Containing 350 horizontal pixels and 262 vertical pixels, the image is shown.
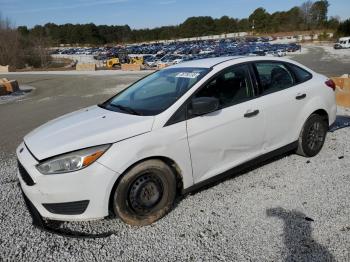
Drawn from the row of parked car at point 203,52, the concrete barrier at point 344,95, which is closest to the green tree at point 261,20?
the row of parked car at point 203,52

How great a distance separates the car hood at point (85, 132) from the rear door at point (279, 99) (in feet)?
5.22

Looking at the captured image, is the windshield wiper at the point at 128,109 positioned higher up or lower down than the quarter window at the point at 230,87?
lower down

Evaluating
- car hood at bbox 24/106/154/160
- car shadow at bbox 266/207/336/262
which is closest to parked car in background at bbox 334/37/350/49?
car shadow at bbox 266/207/336/262

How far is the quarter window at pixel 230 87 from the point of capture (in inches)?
155

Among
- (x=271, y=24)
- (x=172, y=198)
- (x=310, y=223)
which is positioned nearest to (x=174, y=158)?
(x=172, y=198)

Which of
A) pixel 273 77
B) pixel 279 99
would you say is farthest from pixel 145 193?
pixel 273 77

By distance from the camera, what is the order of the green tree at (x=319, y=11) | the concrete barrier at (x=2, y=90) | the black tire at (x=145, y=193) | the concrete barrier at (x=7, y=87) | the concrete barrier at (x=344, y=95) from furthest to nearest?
the green tree at (x=319, y=11), the concrete barrier at (x=7, y=87), the concrete barrier at (x=2, y=90), the concrete barrier at (x=344, y=95), the black tire at (x=145, y=193)

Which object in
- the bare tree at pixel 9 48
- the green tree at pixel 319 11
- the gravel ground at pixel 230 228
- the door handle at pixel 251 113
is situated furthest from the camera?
the green tree at pixel 319 11

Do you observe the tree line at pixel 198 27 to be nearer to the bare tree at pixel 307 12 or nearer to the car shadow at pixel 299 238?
the bare tree at pixel 307 12

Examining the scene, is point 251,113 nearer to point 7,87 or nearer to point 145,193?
point 145,193

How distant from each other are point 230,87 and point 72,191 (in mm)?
2092

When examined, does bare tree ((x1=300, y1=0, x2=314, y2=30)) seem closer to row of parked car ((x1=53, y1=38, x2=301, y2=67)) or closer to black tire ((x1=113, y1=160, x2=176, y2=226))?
row of parked car ((x1=53, y1=38, x2=301, y2=67))

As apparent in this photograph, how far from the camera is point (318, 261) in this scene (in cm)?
290

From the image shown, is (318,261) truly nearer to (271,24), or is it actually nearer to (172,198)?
(172,198)
